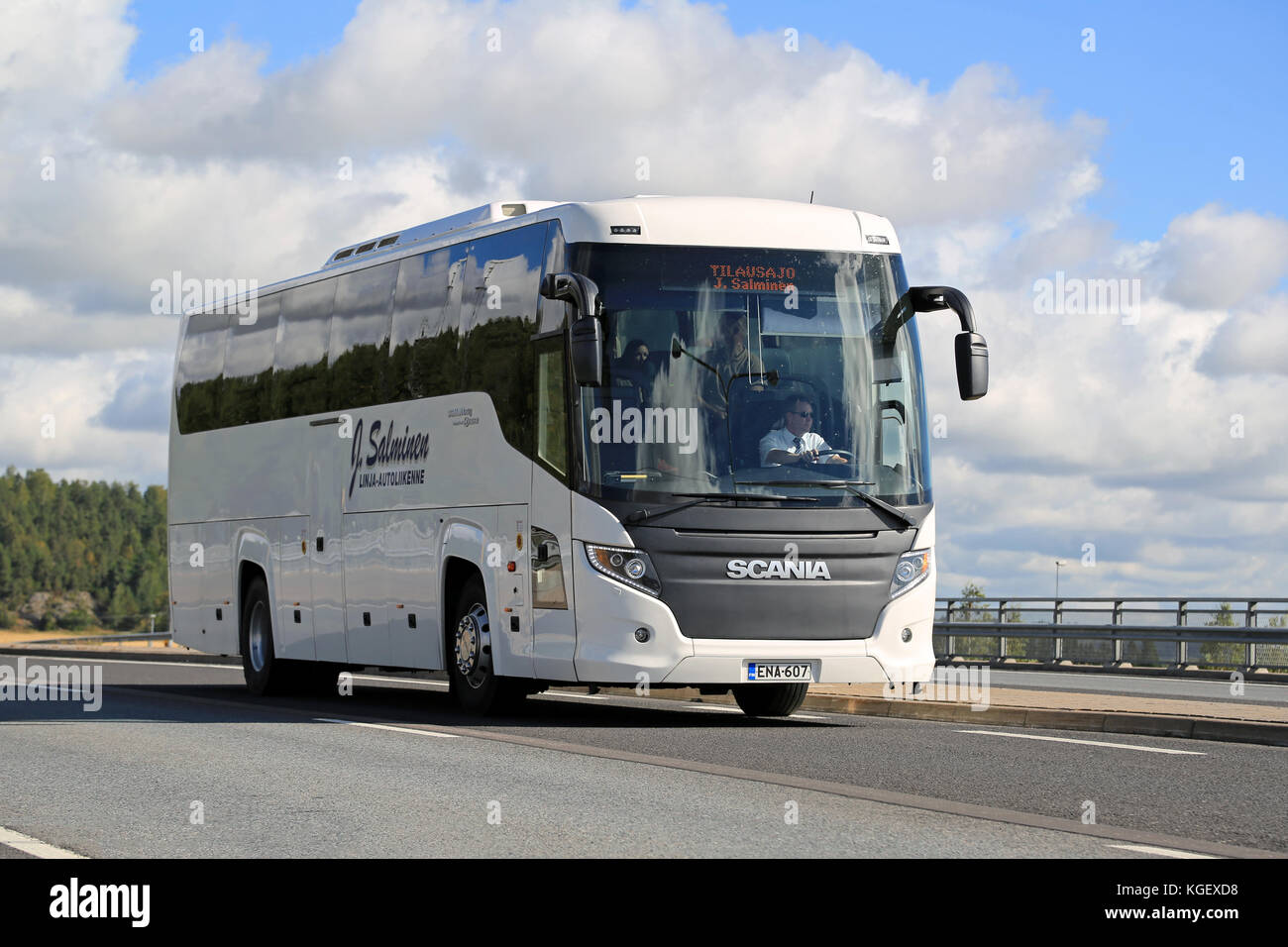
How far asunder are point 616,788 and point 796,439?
14.9 feet

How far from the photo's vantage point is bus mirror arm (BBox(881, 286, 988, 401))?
1490 cm

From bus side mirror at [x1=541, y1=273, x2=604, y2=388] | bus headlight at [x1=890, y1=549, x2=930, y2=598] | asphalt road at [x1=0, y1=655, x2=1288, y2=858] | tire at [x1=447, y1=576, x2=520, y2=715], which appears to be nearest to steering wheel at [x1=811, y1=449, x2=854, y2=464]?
bus headlight at [x1=890, y1=549, x2=930, y2=598]

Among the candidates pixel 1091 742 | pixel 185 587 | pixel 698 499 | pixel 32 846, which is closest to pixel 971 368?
pixel 698 499

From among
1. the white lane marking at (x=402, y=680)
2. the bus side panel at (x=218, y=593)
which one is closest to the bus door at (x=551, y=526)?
the bus side panel at (x=218, y=593)

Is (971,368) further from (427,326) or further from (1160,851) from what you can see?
(1160,851)

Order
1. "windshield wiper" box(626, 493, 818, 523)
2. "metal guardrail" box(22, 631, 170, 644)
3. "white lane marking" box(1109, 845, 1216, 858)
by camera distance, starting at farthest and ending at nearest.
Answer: "metal guardrail" box(22, 631, 170, 644)
"windshield wiper" box(626, 493, 818, 523)
"white lane marking" box(1109, 845, 1216, 858)

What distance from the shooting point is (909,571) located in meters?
15.2

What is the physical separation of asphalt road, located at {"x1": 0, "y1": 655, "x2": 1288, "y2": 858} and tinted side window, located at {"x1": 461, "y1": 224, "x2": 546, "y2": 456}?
2643 millimetres

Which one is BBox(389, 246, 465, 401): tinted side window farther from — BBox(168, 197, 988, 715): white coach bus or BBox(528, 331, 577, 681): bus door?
BBox(528, 331, 577, 681): bus door

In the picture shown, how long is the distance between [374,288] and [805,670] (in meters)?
6.37
